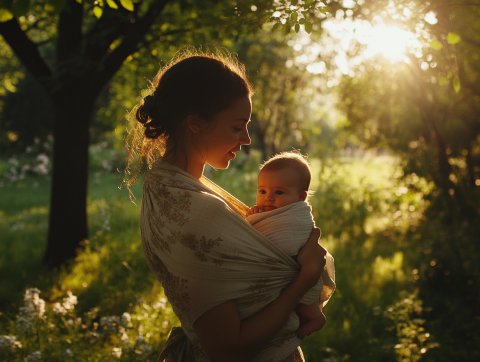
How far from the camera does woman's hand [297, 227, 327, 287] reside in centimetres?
155

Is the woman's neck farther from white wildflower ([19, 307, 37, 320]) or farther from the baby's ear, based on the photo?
white wildflower ([19, 307, 37, 320])

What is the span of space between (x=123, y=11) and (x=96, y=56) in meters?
0.74

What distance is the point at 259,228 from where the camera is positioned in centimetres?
183

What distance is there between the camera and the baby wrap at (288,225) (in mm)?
1661

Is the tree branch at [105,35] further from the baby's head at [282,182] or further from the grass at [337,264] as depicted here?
the baby's head at [282,182]

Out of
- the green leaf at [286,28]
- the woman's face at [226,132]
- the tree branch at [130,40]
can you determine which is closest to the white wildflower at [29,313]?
the woman's face at [226,132]

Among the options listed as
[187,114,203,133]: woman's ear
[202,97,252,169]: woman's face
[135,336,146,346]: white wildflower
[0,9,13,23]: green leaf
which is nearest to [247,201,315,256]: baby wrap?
[202,97,252,169]: woman's face

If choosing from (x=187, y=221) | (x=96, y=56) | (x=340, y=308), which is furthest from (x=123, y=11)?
(x=340, y=308)

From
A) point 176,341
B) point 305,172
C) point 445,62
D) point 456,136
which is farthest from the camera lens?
point 456,136

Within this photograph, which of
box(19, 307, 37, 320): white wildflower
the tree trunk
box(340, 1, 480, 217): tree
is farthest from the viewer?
the tree trunk

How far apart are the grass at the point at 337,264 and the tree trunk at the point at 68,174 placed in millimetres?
303

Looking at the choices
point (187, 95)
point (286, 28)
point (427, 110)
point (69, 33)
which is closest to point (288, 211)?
point (187, 95)

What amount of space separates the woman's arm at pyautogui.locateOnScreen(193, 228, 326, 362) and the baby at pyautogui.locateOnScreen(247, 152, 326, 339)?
0.71 feet

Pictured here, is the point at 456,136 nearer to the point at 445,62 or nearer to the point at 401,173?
the point at 401,173
